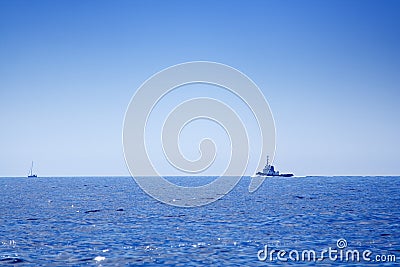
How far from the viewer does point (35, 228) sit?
5256 centimetres

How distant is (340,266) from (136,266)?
1580 centimetres

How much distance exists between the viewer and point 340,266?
32.6 meters

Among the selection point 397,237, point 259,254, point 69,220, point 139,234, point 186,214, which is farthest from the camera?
point 186,214

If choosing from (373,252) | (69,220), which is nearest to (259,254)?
(373,252)

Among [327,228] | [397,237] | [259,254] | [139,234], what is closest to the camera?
[259,254]

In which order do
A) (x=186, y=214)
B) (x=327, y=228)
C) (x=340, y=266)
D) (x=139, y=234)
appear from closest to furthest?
(x=340, y=266)
(x=139, y=234)
(x=327, y=228)
(x=186, y=214)

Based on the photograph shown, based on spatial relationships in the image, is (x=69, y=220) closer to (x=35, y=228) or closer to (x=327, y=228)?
(x=35, y=228)

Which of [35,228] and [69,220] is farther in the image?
[69,220]

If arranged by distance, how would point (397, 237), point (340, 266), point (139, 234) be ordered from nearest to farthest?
point (340, 266)
point (397, 237)
point (139, 234)

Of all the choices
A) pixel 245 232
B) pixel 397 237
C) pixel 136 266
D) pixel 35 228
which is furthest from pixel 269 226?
pixel 35 228

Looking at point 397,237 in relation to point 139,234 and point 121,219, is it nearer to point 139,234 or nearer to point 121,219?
point 139,234

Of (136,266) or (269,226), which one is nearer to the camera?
(136,266)

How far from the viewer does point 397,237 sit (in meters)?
44.1

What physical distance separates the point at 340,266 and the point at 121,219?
36.7 metres
